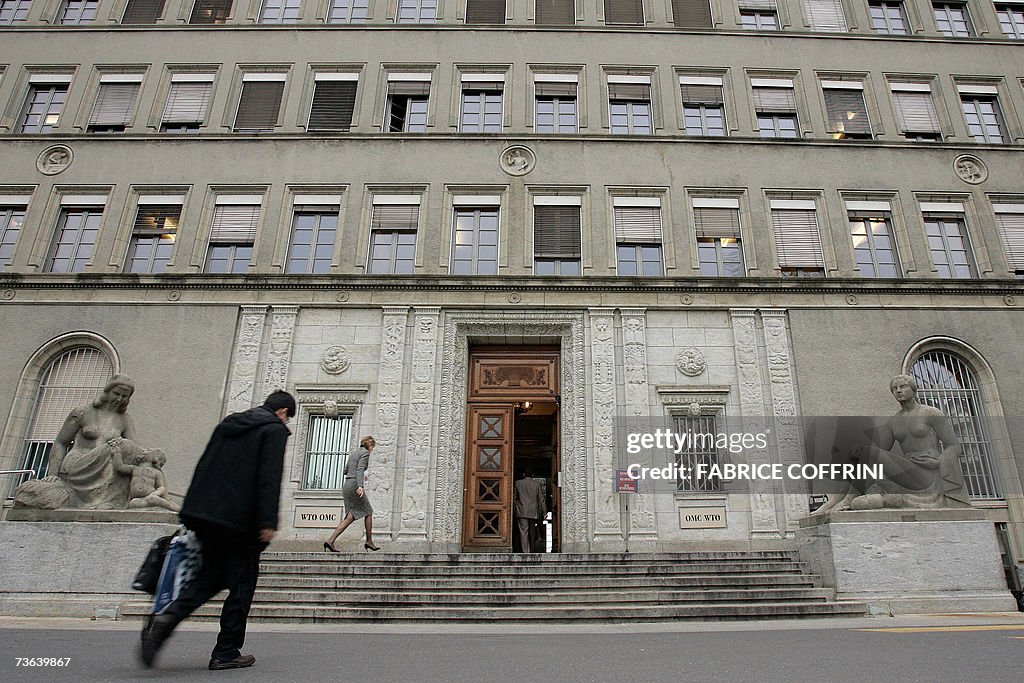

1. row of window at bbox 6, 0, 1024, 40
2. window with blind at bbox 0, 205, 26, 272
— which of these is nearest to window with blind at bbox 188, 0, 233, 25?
row of window at bbox 6, 0, 1024, 40

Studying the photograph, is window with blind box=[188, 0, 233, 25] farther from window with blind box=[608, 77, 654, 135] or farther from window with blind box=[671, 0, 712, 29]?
window with blind box=[671, 0, 712, 29]

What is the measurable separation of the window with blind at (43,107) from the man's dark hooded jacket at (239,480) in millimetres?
19367

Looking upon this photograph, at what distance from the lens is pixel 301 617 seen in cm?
838

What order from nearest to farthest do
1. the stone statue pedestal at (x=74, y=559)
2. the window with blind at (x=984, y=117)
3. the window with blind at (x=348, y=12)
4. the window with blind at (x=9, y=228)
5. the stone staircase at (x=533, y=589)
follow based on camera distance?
the stone staircase at (x=533, y=589)
the stone statue pedestal at (x=74, y=559)
the window with blind at (x=9, y=228)
the window with blind at (x=984, y=117)
the window with blind at (x=348, y=12)

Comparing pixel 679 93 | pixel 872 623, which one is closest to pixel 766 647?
pixel 872 623

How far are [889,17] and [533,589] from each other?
2098 centimetres

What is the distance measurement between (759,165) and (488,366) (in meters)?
9.29

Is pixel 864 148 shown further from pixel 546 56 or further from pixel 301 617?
pixel 301 617

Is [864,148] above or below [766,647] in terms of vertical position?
above

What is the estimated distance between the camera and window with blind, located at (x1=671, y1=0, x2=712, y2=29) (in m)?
19.6

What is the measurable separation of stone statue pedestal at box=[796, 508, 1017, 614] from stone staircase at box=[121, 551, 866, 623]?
0.56 metres

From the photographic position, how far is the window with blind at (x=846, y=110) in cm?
1824

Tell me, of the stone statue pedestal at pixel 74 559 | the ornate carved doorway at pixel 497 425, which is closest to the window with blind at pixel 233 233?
the ornate carved doorway at pixel 497 425

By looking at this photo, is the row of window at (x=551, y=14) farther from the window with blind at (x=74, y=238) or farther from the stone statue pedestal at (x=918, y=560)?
the stone statue pedestal at (x=918, y=560)
